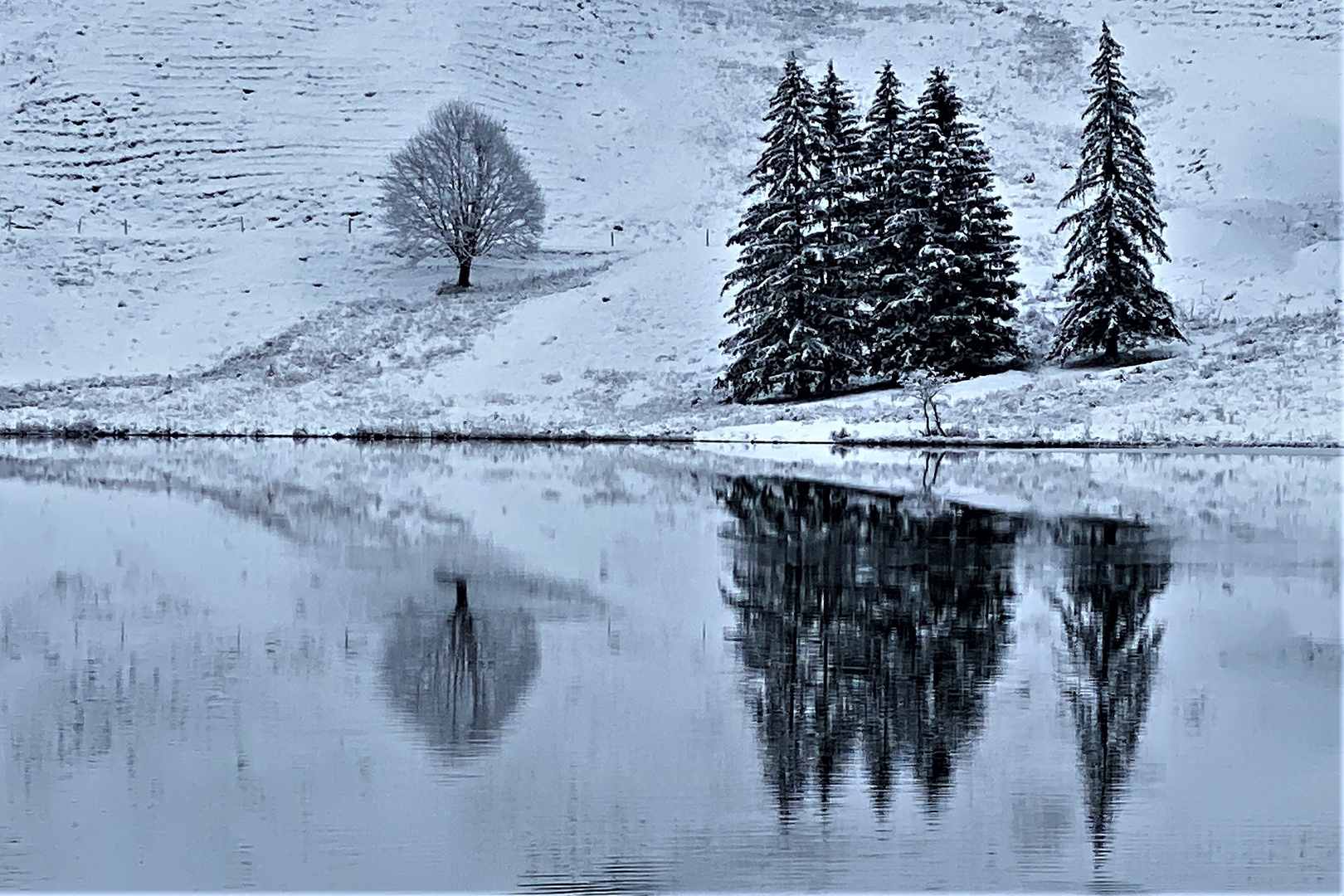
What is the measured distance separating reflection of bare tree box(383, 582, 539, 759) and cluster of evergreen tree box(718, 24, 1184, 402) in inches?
1205

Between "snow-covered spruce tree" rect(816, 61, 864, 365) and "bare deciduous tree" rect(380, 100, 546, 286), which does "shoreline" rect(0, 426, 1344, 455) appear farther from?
"bare deciduous tree" rect(380, 100, 546, 286)

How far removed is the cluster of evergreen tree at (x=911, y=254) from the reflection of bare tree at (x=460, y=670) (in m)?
30.6

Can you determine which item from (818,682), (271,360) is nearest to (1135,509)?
(818,682)

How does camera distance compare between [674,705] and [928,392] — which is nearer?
[674,705]

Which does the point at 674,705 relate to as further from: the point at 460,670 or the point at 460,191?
the point at 460,191

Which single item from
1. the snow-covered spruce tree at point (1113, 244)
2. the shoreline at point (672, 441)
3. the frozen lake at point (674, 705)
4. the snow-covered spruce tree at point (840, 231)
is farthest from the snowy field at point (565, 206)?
the frozen lake at point (674, 705)

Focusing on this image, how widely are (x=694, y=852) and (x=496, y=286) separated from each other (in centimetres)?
5427

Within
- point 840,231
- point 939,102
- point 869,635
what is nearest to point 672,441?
point 840,231

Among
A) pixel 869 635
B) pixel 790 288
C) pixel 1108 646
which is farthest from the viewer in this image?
pixel 790 288

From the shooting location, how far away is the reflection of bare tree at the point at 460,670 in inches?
287

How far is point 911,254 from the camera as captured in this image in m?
41.2

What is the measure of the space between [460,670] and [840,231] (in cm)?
3457

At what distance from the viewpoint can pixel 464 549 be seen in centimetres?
1461

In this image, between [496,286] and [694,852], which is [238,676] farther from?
[496,286]
